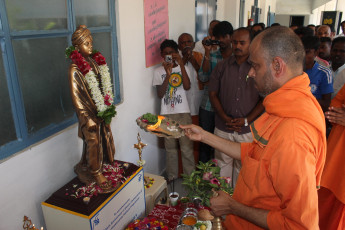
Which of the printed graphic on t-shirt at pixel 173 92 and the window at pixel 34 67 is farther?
the printed graphic on t-shirt at pixel 173 92

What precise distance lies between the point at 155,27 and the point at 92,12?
1096mm

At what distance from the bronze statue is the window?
28 cm

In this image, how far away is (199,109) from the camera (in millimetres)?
3742

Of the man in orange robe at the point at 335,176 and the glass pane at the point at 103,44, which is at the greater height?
the glass pane at the point at 103,44

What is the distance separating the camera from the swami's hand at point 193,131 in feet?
6.51

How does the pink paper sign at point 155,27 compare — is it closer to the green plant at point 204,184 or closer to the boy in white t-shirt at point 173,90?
the boy in white t-shirt at point 173,90

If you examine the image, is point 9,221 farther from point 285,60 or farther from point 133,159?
point 285,60

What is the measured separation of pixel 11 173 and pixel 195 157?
106 inches

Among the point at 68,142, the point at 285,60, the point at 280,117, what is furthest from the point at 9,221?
the point at 285,60

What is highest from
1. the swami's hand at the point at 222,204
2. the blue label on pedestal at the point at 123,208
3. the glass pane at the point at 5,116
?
the glass pane at the point at 5,116

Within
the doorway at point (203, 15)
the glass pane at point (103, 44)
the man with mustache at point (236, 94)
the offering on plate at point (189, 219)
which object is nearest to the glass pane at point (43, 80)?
the glass pane at point (103, 44)

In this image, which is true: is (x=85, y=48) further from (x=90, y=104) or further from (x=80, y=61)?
(x=90, y=104)

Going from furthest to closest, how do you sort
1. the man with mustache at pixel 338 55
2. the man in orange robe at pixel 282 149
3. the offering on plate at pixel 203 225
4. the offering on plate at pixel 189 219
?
the man with mustache at pixel 338 55 < the offering on plate at pixel 189 219 < the offering on plate at pixel 203 225 < the man in orange robe at pixel 282 149

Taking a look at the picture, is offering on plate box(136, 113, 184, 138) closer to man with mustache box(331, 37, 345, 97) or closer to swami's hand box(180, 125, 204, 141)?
swami's hand box(180, 125, 204, 141)
